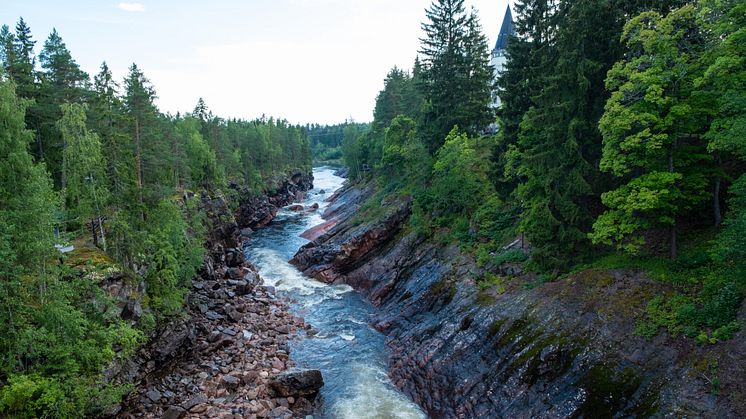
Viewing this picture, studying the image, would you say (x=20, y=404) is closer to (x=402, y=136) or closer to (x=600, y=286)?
(x=600, y=286)

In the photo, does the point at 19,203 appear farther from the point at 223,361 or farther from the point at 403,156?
the point at 403,156

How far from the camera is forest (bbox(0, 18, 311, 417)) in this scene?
16281mm

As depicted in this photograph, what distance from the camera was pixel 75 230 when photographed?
94.3 feet

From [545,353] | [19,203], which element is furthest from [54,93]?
[545,353]

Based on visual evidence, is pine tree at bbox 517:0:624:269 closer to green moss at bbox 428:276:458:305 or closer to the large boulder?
green moss at bbox 428:276:458:305

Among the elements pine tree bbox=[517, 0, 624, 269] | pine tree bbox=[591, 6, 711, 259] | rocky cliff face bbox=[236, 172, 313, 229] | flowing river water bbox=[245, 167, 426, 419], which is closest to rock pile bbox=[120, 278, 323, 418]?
flowing river water bbox=[245, 167, 426, 419]

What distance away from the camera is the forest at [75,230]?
53.4 feet

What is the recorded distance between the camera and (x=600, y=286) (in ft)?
61.1

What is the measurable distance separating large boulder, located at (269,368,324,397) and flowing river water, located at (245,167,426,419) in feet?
2.34

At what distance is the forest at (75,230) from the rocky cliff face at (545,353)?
15747 mm

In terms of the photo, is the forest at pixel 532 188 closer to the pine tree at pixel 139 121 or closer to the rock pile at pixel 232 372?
the pine tree at pixel 139 121

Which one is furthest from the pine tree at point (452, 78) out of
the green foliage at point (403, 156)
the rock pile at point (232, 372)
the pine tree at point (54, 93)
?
the pine tree at point (54, 93)

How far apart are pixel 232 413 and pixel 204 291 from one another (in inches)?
645

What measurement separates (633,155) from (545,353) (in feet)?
31.4
